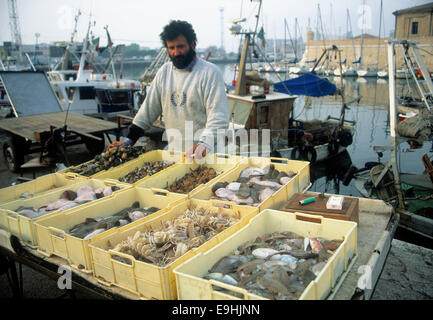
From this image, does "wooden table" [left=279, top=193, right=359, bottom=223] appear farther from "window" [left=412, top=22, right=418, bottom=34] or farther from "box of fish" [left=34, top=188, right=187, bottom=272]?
"window" [left=412, top=22, right=418, bottom=34]

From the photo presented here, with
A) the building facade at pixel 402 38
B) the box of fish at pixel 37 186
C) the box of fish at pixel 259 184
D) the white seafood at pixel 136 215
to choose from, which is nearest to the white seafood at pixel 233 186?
the box of fish at pixel 259 184

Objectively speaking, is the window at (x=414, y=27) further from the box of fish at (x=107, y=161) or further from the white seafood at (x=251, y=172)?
the box of fish at (x=107, y=161)

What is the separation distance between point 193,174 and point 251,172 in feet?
2.08

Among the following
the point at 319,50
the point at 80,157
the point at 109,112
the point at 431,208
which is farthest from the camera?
the point at 319,50

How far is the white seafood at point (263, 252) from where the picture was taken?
213cm

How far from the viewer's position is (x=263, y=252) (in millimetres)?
2156

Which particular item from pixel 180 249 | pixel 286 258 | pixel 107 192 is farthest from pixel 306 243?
pixel 107 192

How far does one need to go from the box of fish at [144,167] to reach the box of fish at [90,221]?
40 cm

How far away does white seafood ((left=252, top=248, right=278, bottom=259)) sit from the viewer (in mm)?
2129

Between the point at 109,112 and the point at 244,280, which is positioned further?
the point at 109,112
